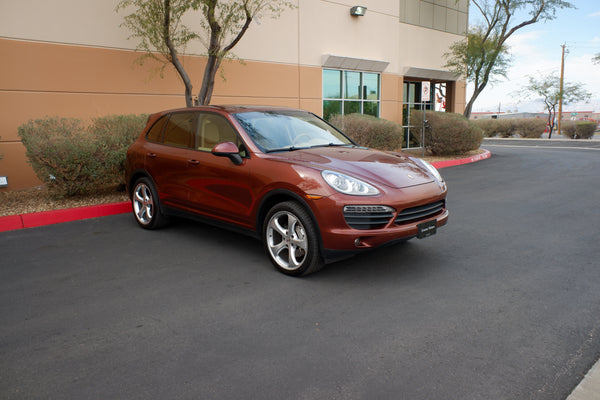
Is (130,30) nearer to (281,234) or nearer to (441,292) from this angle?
(281,234)

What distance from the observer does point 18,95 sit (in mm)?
9711

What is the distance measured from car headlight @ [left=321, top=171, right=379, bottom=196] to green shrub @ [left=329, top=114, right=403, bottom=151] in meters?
9.50

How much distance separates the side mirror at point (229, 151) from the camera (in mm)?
4953

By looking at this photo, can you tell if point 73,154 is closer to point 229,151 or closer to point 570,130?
point 229,151

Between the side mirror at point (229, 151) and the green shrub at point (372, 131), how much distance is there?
29.6 ft

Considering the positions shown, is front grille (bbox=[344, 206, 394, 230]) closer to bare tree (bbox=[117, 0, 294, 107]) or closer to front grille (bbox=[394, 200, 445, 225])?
front grille (bbox=[394, 200, 445, 225])

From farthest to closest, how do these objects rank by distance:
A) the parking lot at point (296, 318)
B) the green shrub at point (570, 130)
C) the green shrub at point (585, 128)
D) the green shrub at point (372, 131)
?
the green shrub at point (570, 130) < the green shrub at point (585, 128) < the green shrub at point (372, 131) < the parking lot at point (296, 318)

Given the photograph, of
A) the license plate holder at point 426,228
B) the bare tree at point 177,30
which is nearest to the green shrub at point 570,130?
the bare tree at point 177,30

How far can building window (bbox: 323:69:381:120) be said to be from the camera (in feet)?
53.2

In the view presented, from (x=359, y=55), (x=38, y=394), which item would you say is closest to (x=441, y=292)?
(x=38, y=394)

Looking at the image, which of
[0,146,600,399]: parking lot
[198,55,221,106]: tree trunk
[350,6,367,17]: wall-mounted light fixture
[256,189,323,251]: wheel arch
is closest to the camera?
[0,146,600,399]: parking lot

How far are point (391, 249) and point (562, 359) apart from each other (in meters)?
2.58

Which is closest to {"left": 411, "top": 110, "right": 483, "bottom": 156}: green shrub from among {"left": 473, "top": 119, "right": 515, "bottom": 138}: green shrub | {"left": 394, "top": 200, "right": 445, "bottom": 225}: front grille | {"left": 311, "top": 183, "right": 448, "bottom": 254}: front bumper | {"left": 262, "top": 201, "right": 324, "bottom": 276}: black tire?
{"left": 394, "top": 200, "right": 445, "bottom": 225}: front grille

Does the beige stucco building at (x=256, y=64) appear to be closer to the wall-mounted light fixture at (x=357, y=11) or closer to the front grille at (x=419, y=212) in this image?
the wall-mounted light fixture at (x=357, y=11)
